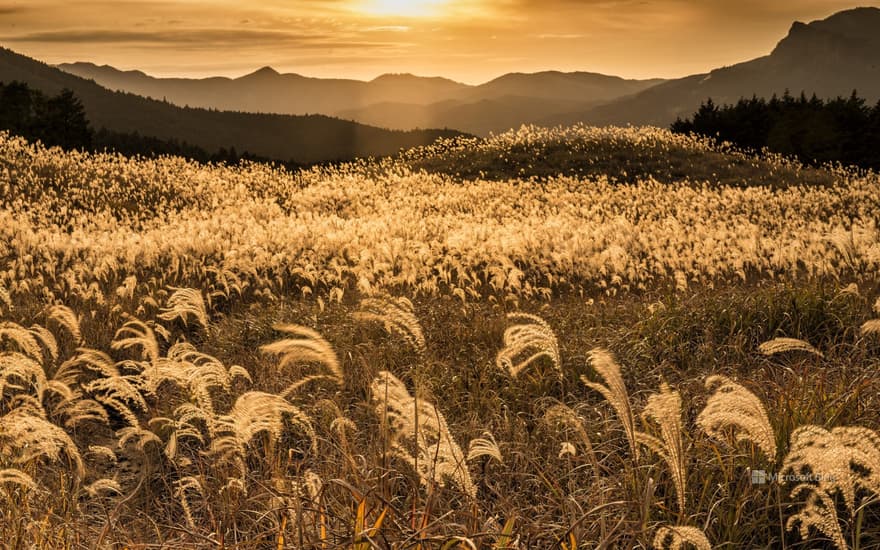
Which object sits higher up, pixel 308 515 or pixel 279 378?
pixel 308 515

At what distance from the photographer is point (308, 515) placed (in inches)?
123

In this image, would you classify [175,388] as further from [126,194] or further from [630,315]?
[126,194]

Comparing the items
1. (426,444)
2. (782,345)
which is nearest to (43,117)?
(426,444)

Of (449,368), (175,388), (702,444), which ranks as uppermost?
(702,444)

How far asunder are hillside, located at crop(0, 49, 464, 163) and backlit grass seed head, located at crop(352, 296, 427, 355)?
4361 inches

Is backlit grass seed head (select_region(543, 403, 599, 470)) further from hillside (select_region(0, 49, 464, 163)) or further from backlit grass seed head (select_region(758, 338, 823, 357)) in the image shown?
hillside (select_region(0, 49, 464, 163))

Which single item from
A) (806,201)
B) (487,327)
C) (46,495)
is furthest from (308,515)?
(806,201)

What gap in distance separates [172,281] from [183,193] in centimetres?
1024

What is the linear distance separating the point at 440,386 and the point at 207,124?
143807mm

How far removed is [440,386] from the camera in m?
5.66

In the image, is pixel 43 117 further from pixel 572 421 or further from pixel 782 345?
pixel 782 345

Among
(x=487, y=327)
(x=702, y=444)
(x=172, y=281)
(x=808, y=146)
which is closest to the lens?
(x=702, y=444)

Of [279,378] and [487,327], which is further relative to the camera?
[487,327]

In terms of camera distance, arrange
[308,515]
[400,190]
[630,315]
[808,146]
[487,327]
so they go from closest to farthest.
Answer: [308,515], [487,327], [630,315], [400,190], [808,146]
